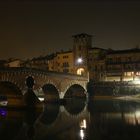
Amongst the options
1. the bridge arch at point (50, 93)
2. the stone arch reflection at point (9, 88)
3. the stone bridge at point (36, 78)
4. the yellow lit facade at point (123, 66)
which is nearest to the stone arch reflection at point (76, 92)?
the yellow lit facade at point (123, 66)

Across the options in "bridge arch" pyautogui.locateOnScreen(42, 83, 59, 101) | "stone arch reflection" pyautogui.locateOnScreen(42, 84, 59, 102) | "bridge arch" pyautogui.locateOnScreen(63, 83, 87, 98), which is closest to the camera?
"bridge arch" pyautogui.locateOnScreen(42, 83, 59, 101)

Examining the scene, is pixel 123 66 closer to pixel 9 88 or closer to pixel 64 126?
pixel 9 88

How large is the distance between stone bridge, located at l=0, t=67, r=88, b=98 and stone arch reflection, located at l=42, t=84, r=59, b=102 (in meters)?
1.04

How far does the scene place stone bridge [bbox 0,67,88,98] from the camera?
55.9 m

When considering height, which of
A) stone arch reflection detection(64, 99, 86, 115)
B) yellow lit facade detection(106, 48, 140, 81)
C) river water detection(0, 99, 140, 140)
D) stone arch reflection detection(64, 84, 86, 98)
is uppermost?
yellow lit facade detection(106, 48, 140, 81)

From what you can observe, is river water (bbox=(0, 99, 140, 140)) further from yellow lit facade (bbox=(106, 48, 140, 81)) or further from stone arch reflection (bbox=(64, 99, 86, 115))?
yellow lit facade (bbox=(106, 48, 140, 81))

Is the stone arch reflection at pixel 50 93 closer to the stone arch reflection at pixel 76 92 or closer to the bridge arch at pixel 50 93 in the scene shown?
the bridge arch at pixel 50 93

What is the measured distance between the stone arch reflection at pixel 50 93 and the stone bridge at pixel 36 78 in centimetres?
104

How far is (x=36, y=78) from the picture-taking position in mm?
61625

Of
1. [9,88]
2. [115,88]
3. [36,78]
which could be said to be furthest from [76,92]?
[9,88]

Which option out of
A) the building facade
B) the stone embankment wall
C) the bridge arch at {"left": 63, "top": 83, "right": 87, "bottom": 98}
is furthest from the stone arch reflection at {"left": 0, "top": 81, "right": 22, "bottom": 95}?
the building facade

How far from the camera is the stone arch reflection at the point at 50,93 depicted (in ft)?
236

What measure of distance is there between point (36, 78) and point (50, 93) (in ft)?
44.0

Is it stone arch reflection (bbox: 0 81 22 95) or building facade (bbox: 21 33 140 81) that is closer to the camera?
stone arch reflection (bbox: 0 81 22 95)
